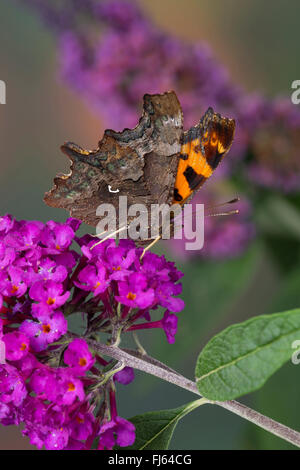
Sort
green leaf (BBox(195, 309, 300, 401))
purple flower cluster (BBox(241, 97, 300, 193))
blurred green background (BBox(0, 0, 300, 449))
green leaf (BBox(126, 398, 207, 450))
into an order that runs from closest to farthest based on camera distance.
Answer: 1. green leaf (BBox(195, 309, 300, 401))
2. green leaf (BBox(126, 398, 207, 450))
3. purple flower cluster (BBox(241, 97, 300, 193))
4. blurred green background (BBox(0, 0, 300, 449))

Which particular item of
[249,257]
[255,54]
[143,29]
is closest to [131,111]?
[143,29]

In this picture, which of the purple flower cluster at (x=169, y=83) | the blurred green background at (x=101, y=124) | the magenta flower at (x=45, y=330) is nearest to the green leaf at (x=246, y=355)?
the magenta flower at (x=45, y=330)

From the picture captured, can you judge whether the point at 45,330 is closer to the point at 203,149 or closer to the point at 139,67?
the point at 203,149

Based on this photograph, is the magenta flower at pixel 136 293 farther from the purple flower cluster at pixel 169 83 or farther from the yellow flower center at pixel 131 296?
the purple flower cluster at pixel 169 83

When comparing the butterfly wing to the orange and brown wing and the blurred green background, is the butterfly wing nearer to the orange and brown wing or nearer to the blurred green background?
the orange and brown wing

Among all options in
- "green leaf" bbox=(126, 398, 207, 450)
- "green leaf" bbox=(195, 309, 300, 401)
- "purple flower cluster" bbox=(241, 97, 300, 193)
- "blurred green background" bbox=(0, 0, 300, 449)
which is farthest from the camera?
"blurred green background" bbox=(0, 0, 300, 449)

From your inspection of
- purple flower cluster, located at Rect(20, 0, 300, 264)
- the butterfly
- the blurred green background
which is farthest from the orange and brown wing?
the blurred green background

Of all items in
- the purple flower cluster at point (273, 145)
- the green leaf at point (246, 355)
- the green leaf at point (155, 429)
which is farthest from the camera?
the purple flower cluster at point (273, 145)
